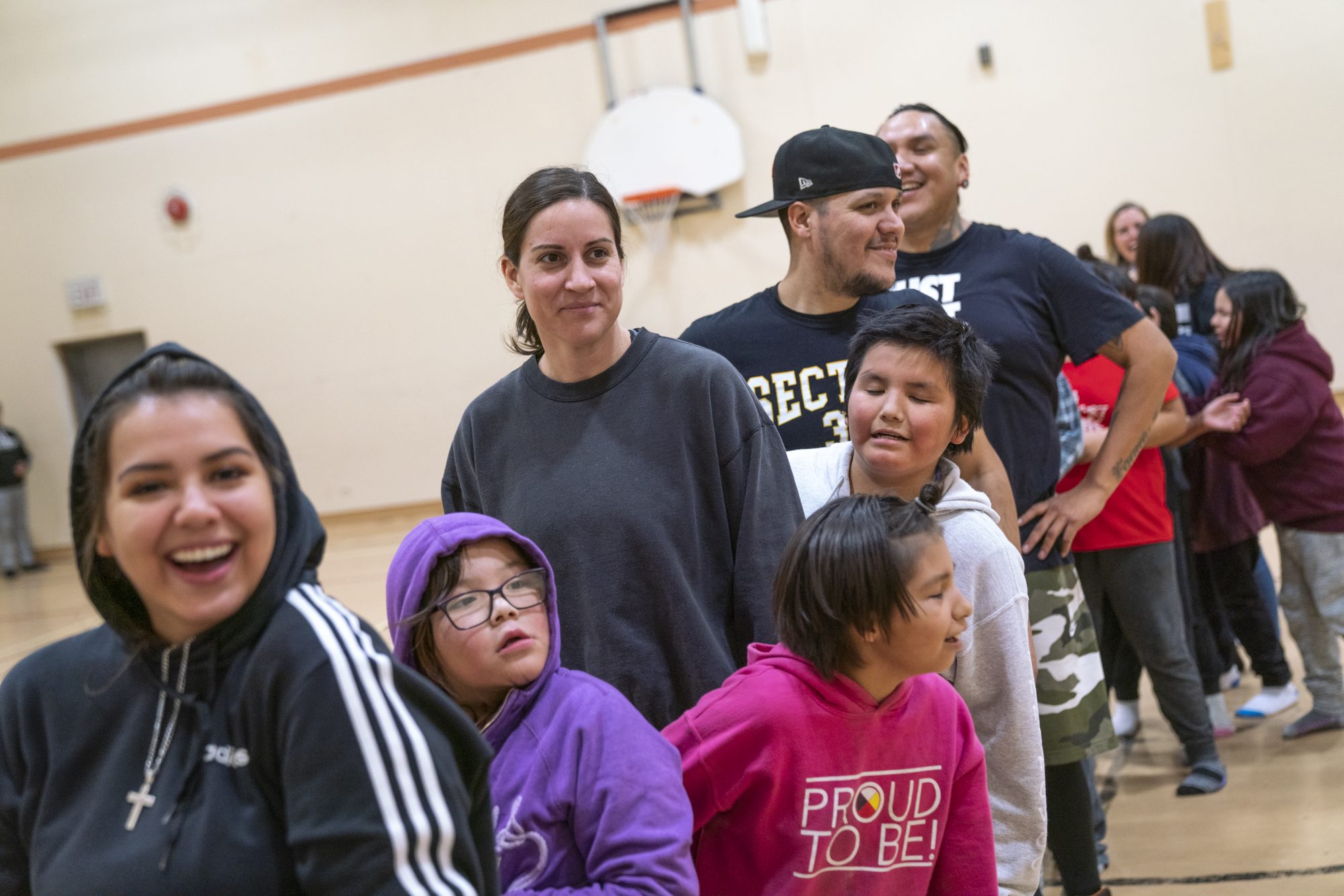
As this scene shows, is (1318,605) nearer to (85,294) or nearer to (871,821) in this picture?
(871,821)

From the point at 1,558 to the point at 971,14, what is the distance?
933 cm

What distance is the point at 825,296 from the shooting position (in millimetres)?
2318

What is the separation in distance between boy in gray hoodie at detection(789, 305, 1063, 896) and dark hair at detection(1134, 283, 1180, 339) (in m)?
2.05

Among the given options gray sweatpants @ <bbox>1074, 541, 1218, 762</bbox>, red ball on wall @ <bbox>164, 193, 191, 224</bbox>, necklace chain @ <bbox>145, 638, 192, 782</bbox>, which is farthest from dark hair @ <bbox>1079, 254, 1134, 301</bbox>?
red ball on wall @ <bbox>164, 193, 191, 224</bbox>

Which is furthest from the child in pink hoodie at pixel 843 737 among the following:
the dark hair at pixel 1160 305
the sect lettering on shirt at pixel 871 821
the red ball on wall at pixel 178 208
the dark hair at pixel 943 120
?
the red ball on wall at pixel 178 208

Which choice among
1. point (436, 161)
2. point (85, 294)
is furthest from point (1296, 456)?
point (85, 294)

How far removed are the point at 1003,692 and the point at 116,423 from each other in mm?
1438

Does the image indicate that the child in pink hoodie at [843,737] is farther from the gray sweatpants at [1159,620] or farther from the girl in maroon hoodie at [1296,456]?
the girl in maroon hoodie at [1296,456]

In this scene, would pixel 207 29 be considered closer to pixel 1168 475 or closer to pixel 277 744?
pixel 1168 475

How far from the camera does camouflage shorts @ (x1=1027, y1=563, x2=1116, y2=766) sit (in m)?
2.48

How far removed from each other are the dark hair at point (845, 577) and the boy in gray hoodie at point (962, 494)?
0.32 meters

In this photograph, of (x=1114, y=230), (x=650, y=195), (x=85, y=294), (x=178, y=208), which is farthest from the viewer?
(x=85, y=294)

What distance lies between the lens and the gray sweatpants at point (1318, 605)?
3.69 meters

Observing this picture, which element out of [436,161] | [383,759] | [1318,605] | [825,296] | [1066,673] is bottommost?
[1318,605]
